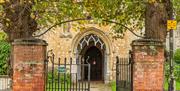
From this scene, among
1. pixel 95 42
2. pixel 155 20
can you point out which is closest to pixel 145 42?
pixel 155 20

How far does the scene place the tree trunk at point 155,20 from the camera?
13211 millimetres

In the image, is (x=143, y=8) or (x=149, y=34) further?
(x=143, y=8)

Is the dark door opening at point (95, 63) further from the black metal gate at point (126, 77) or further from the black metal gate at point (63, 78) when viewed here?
the black metal gate at point (126, 77)

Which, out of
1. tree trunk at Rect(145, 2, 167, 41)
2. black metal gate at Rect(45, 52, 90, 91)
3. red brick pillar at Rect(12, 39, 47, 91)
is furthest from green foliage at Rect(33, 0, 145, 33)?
red brick pillar at Rect(12, 39, 47, 91)

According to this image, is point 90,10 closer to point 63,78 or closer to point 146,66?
point 146,66

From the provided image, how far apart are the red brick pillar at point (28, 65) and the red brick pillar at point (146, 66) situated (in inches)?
91.6

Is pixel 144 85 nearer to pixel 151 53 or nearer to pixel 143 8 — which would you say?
pixel 151 53

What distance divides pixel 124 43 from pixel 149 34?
18.5 meters

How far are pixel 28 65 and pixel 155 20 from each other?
13.7 feet

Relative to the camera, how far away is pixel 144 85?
37.3ft

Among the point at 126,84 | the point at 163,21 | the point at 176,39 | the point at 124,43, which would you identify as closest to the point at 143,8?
the point at 163,21

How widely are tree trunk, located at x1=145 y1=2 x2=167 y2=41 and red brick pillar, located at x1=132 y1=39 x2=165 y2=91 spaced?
5.50 feet

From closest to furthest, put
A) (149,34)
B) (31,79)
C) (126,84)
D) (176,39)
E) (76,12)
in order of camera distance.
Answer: (31,79) → (126,84) → (149,34) → (76,12) → (176,39)

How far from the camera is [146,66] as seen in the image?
11383mm
